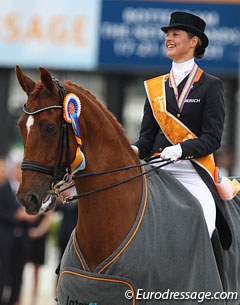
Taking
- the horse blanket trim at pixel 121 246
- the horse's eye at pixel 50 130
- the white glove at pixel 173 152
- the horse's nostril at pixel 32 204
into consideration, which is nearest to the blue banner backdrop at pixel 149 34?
the white glove at pixel 173 152

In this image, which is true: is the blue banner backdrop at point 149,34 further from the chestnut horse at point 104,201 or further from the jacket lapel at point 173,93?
the chestnut horse at point 104,201

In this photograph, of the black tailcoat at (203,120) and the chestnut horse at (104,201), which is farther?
the black tailcoat at (203,120)

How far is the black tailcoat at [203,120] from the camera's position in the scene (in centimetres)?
578

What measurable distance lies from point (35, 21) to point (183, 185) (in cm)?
1194

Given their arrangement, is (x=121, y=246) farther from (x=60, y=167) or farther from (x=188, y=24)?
(x=188, y=24)

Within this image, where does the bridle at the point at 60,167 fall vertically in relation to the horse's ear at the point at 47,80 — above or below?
below

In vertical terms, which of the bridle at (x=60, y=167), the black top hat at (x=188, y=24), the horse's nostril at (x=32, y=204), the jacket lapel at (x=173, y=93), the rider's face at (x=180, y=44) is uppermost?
the black top hat at (x=188, y=24)

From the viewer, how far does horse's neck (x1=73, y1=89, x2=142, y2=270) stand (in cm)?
542

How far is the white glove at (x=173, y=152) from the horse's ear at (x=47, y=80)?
0.95m

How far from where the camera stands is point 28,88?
540cm

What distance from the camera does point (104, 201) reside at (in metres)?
5.46

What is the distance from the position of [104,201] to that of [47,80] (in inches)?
35.4

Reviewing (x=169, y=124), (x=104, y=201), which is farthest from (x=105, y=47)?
(x=104, y=201)

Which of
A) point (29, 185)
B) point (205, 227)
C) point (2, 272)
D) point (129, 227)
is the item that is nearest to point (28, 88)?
point (29, 185)
